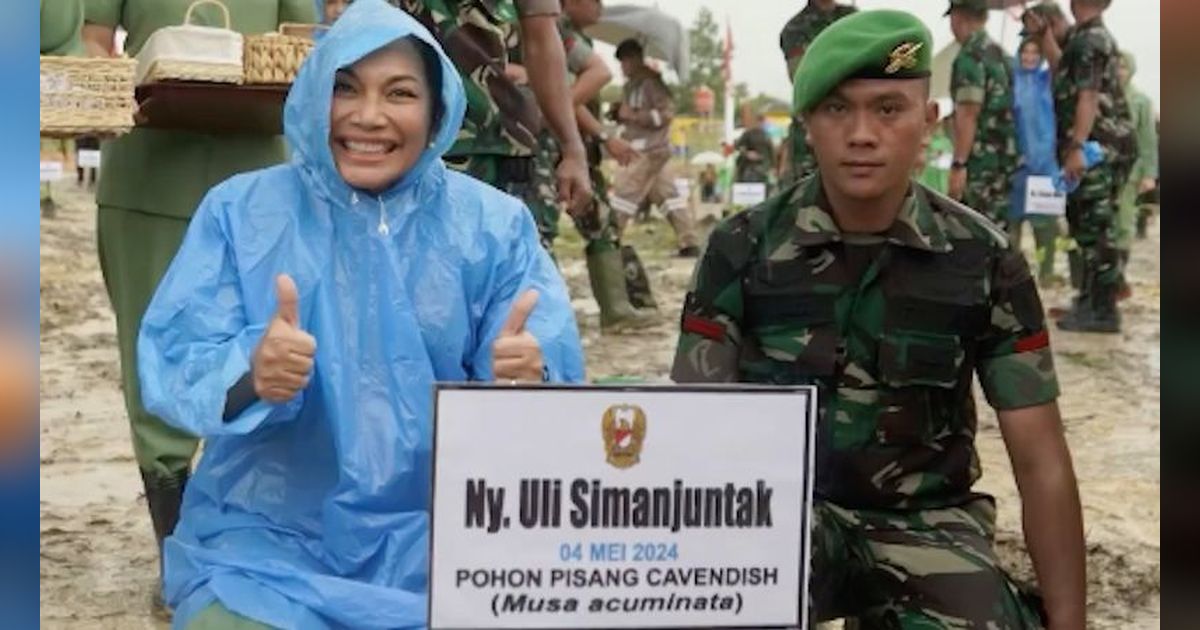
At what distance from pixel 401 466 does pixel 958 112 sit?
21.4 feet

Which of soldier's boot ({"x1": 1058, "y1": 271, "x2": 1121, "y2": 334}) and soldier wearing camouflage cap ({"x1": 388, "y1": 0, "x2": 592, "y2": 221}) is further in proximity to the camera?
soldier's boot ({"x1": 1058, "y1": 271, "x2": 1121, "y2": 334})

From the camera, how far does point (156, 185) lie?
11.1 feet

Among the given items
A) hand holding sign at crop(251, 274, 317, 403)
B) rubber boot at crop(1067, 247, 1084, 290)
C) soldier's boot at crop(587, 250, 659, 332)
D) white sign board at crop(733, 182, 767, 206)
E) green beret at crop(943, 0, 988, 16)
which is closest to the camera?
hand holding sign at crop(251, 274, 317, 403)

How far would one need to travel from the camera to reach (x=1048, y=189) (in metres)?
8.52

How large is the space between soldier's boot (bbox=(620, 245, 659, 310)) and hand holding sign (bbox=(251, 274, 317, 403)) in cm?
576

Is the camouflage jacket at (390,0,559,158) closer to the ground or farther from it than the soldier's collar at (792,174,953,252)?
farther from it

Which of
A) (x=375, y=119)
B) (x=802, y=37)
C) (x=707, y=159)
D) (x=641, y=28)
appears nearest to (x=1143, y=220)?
(x=707, y=159)

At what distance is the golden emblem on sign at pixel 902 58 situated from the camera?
93.9 inches

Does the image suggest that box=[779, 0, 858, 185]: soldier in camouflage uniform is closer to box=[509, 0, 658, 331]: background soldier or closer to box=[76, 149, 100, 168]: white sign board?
box=[509, 0, 658, 331]: background soldier

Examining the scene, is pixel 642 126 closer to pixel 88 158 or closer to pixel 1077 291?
pixel 1077 291

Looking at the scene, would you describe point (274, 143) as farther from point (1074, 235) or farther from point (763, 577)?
point (1074, 235)

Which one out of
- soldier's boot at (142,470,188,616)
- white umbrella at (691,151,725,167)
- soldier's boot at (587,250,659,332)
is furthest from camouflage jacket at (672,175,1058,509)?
white umbrella at (691,151,725,167)

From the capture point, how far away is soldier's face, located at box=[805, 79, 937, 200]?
2400mm

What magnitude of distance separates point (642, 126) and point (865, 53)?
286 inches
